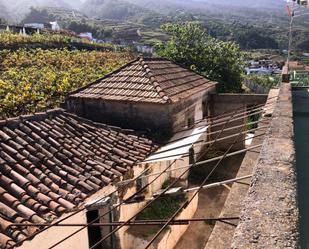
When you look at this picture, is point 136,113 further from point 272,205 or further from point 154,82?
point 272,205

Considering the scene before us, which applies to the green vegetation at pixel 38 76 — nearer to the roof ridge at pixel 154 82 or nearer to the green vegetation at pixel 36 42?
the green vegetation at pixel 36 42

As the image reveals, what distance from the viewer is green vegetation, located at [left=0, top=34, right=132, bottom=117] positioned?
1309 centimetres

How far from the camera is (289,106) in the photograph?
22.7 feet

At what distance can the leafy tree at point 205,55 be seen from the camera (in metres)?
23.3

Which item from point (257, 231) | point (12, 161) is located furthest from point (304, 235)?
point (12, 161)

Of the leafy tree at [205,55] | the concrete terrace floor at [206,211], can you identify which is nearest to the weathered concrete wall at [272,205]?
the concrete terrace floor at [206,211]

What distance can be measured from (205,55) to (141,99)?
13.4 meters

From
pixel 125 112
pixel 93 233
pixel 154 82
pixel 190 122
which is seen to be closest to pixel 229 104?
Result: pixel 190 122

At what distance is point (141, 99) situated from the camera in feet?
38.6

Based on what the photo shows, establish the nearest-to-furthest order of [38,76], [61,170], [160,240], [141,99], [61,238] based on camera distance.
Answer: [61,238], [61,170], [160,240], [141,99], [38,76]

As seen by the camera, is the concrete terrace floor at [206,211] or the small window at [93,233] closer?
the small window at [93,233]

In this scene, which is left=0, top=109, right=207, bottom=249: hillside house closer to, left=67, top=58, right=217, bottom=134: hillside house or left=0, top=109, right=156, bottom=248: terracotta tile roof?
left=0, top=109, right=156, bottom=248: terracotta tile roof

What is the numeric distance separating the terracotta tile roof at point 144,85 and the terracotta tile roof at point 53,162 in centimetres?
170

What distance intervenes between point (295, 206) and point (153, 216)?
8250mm
